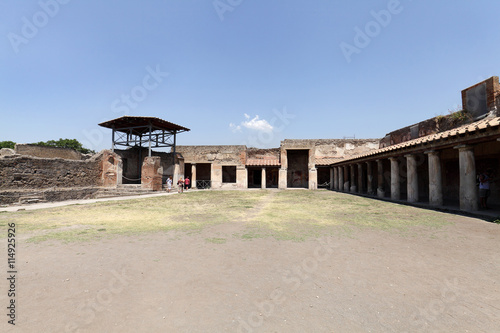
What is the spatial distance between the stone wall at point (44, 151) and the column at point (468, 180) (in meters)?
30.0

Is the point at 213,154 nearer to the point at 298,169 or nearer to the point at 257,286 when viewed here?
the point at 298,169

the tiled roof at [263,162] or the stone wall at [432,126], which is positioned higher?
the stone wall at [432,126]

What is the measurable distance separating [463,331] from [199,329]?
83.6 inches

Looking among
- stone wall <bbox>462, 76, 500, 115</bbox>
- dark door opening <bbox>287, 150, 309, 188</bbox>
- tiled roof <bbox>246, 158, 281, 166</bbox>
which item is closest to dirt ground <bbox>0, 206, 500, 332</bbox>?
stone wall <bbox>462, 76, 500, 115</bbox>

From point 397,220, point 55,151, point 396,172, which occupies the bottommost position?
point 397,220

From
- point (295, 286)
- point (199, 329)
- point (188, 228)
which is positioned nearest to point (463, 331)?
point (295, 286)

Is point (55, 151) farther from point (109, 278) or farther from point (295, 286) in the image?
point (295, 286)

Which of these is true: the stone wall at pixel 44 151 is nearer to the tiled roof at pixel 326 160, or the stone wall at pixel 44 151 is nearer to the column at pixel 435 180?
the tiled roof at pixel 326 160

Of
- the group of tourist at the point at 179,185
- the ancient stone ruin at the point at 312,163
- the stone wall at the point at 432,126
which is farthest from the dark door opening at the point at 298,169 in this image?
the group of tourist at the point at 179,185

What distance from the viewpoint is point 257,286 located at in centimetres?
267

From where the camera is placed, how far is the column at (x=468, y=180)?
25.5 ft

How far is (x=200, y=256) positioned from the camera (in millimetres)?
3654

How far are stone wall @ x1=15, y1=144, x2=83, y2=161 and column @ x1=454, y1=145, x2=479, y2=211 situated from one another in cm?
2998

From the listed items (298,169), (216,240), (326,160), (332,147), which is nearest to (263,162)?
(298,169)
